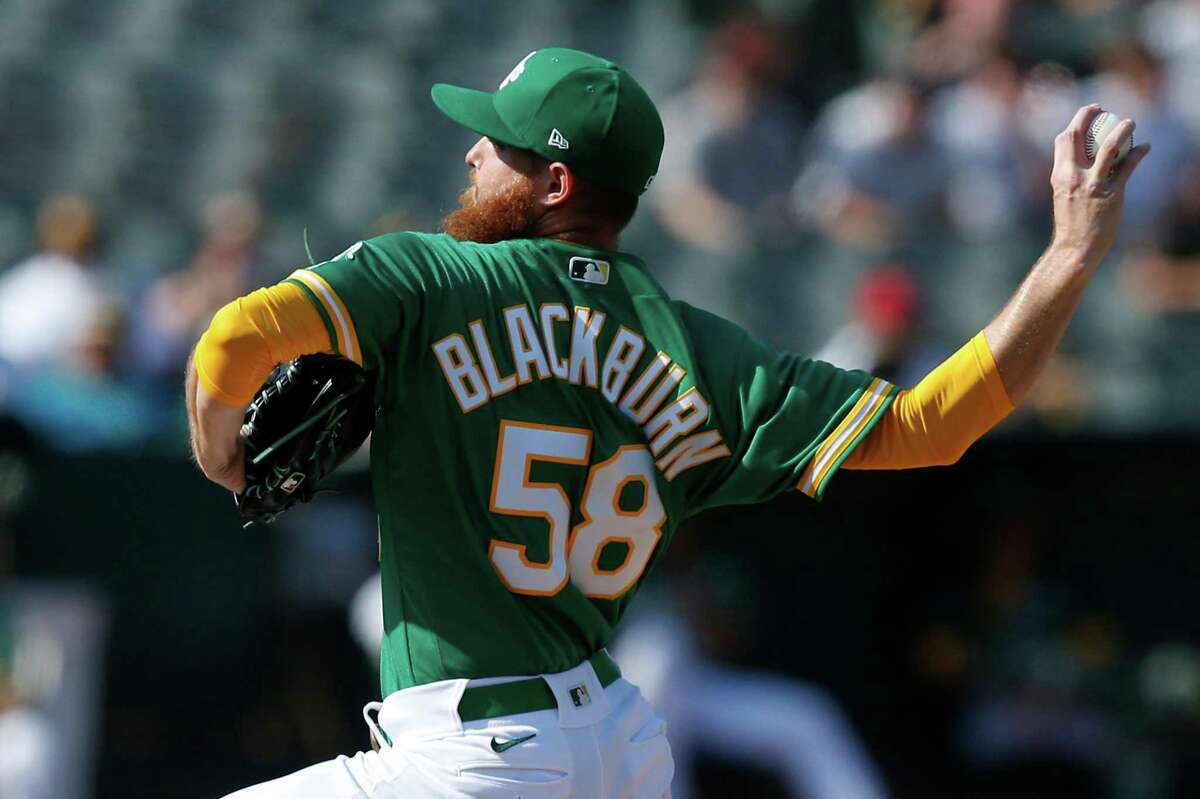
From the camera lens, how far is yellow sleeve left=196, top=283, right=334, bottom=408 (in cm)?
265

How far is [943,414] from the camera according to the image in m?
2.97

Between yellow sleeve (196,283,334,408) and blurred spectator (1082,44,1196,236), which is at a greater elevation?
blurred spectator (1082,44,1196,236)

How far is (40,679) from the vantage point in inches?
263

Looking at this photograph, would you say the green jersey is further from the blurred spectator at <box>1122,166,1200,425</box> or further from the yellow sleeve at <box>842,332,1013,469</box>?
the blurred spectator at <box>1122,166,1200,425</box>

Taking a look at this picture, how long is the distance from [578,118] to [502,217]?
0.69 ft

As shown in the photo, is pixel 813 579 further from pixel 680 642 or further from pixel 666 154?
→ pixel 666 154

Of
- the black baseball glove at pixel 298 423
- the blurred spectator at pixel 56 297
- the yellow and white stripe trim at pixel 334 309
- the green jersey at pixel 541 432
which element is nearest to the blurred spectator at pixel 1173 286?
A: the blurred spectator at pixel 56 297

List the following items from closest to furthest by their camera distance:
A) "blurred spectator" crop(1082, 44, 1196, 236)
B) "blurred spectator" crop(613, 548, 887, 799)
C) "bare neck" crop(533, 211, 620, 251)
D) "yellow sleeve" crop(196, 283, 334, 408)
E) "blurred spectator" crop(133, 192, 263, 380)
Answer: "yellow sleeve" crop(196, 283, 334, 408) → "bare neck" crop(533, 211, 620, 251) → "blurred spectator" crop(613, 548, 887, 799) → "blurred spectator" crop(133, 192, 263, 380) → "blurred spectator" crop(1082, 44, 1196, 236)

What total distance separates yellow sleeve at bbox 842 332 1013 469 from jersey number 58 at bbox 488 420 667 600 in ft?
1.17

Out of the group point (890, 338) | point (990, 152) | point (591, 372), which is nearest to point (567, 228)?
point (591, 372)

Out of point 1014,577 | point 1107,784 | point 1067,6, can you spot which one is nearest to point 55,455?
point 1014,577

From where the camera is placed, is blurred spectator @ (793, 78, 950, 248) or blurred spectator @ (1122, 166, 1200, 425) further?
blurred spectator @ (793, 78, 950, 248)

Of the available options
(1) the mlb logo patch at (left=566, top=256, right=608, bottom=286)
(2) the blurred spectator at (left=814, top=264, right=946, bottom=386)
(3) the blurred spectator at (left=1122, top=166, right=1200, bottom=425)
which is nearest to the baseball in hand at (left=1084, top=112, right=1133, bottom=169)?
(1) the mlb logo patch at (left=566, top=256, right=608, bottom=286)

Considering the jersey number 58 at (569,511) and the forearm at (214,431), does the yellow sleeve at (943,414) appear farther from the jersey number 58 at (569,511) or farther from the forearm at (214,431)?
the forearm at (214,431)
